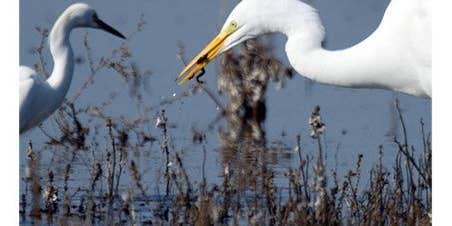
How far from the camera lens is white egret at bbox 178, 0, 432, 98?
6.59 m

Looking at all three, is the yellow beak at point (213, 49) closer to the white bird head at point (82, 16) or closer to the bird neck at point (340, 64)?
the bird neck at point (340, 64)

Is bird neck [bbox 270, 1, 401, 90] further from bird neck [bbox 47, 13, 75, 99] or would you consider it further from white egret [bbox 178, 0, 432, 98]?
bird neck [bbox 47, 13, 75, 99]

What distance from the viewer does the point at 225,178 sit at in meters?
7.08

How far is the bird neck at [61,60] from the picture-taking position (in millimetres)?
7668

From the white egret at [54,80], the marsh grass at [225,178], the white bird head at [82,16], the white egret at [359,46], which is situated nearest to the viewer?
the white egret at [359,46]

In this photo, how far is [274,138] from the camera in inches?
377

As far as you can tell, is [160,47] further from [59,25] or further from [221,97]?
[59,25]

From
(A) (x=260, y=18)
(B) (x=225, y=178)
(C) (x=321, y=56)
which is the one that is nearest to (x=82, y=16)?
(B) (x=225, y=178)

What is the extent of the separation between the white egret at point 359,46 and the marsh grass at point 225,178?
0.72 ft

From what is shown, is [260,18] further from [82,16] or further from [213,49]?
[82,16]

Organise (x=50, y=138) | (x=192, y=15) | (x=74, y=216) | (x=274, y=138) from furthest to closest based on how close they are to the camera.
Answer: (x=192, y=15) < (x=274, y=138) < (x=50, y=138) < (x=74, y=216)

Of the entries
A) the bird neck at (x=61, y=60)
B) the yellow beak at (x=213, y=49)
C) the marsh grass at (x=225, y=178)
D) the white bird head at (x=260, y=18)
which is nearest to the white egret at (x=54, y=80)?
the bird neck at (x=61, y=60)

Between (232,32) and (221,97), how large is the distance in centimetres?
348

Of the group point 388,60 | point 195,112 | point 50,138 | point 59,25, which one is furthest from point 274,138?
point 388,60
